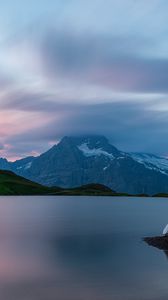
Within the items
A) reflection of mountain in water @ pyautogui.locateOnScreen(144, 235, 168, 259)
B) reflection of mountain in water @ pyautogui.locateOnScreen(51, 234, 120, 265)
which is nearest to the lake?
reflection of mountain in water @ pyautogui.locateOnScreen(51, 234, 120, 265)

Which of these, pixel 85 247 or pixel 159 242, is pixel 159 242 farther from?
pixel 85 247

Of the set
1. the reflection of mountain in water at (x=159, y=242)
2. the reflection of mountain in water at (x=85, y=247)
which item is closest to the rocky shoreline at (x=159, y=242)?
the reflection of mountain in water at (x=159, y=242)

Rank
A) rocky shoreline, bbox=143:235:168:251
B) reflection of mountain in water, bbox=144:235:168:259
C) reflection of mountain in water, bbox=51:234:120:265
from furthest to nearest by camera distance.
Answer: rocky shoreline, bbox=143:235:168:251, reflection of mountain in water, bbox=144:235:168:259, reflection of mountain in water, bbox=51:234:120:265

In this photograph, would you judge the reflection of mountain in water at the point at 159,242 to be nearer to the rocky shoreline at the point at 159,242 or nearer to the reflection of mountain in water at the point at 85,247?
the rocky shoreline at the point at 159,242

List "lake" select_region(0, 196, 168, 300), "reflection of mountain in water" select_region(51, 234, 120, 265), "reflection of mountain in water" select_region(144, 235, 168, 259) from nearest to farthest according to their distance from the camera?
"lake" select_region(0, 196, 168, 300)
"reflection of mountain in water" select_region(51, 234, 120, 265)
"reflection of mountain in water" select_region(144, 235, 168, 259)

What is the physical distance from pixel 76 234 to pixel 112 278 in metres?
44.7

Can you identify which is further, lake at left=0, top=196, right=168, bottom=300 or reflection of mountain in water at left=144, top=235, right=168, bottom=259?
reflection of mountain in water at left=144, top=235, right=168, bottom=259

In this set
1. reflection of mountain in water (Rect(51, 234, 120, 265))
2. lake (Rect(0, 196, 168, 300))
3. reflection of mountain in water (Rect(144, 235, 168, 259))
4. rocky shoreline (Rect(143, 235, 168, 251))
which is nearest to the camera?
lake (Rect(0, 196, 168, 300))

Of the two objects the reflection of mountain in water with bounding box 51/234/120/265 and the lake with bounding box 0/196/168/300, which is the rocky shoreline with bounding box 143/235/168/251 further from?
the reflection of mountain in water with bounding box 51/234/120/265

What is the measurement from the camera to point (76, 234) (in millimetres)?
93250

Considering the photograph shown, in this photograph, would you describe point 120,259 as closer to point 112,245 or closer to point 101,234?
point 112,245

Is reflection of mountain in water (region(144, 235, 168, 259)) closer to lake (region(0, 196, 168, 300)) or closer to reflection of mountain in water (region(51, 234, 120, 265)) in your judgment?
lake (region(0, 196, 168, 300))

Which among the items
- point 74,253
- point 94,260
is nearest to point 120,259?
point 94,260

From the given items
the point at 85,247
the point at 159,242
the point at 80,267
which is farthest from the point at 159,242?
the point at 80,267
